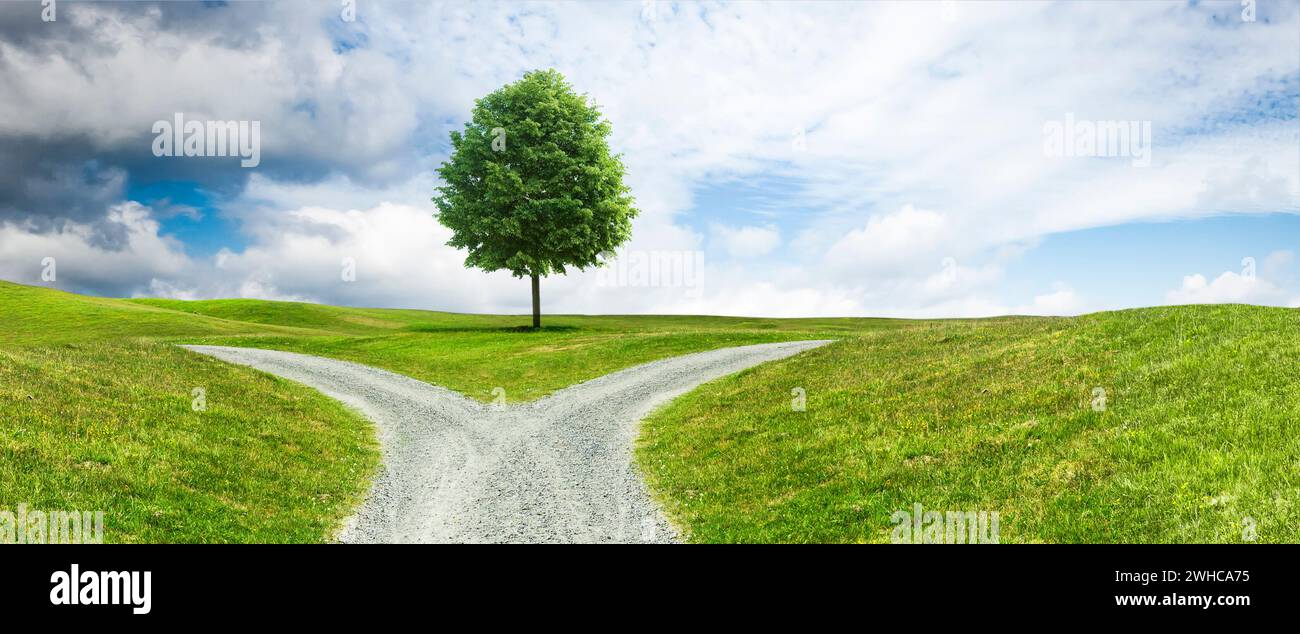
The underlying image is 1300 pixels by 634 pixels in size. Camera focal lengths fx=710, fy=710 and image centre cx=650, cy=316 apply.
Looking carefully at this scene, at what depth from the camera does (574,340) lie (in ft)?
173

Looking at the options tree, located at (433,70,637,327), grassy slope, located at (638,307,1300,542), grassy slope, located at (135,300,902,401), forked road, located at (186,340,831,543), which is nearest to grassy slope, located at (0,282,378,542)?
forked road, located at (186,340,831,543)

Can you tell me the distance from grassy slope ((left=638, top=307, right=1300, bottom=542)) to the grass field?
60 mm

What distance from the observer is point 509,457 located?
22609mm

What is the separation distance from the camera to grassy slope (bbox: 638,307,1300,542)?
38.0 feet

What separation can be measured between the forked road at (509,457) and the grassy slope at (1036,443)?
1519 millimetres

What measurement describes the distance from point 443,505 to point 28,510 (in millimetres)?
7835

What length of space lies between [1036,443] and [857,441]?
432 cm

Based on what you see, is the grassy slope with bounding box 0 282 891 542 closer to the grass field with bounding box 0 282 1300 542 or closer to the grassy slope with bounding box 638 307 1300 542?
the grass field with bounding box 0 282 1300 542

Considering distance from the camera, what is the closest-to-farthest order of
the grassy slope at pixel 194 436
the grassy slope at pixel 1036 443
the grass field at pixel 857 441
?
the grassy slope at pixel 1036 443
the grass field at pixel 857 441
the grassy slope at pixel 194 436

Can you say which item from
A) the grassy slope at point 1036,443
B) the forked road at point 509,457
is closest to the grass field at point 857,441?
the grassy slope at point 1036,443

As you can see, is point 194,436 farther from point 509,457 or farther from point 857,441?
point 857,441

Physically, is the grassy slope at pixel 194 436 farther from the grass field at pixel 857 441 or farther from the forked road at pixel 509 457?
the forked road at pixel 509 457

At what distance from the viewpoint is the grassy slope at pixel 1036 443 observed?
1158 centimetres
